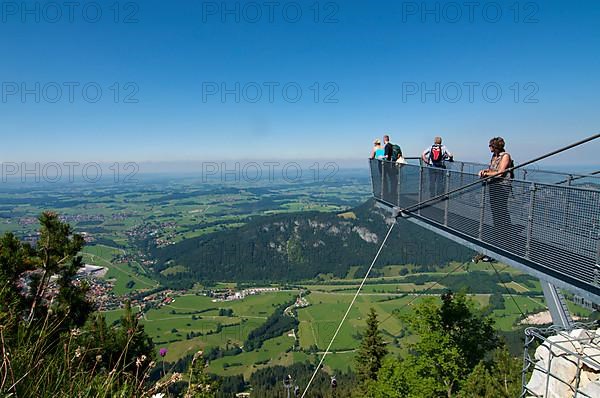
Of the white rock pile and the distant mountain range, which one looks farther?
the distant mountain range

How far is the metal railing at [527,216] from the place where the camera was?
3891 millimetres

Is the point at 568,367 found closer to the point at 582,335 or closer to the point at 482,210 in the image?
the point at 582,335

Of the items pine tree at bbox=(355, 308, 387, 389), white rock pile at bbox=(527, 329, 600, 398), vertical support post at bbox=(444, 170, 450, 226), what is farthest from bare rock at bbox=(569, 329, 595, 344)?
pine tree at bbox=(355, 308, 387, 389)

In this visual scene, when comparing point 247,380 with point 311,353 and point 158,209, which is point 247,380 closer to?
point 311,353

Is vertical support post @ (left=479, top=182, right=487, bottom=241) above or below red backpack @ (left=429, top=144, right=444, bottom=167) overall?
below

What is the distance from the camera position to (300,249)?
132 metres

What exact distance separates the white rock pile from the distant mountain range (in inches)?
4140

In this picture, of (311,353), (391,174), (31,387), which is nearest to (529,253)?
(391,174)

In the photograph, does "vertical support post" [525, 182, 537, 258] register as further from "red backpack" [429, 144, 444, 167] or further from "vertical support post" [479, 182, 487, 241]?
"red backpack" [429, 144, 444, 167]

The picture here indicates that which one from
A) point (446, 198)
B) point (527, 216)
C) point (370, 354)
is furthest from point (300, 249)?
point (527, 216)

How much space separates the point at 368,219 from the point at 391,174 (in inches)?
4890

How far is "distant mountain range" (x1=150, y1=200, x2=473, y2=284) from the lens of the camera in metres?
113

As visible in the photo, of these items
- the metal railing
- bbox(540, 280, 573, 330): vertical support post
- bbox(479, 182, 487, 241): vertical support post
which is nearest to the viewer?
the metal railing

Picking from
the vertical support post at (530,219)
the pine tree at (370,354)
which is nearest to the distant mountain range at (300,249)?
the pine tree at (370,354)
